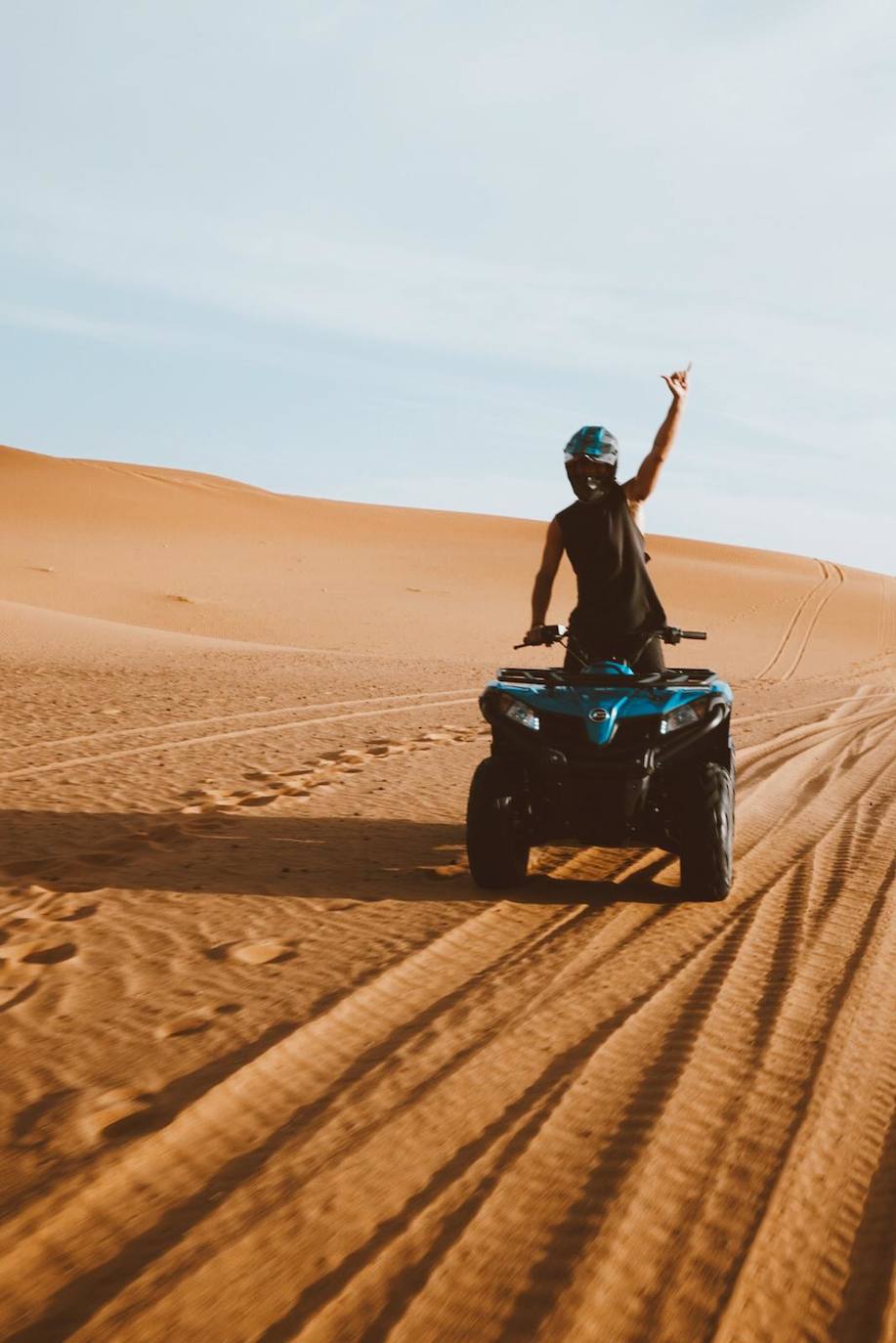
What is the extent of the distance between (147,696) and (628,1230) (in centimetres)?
1144

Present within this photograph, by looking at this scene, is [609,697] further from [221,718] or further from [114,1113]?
[221,718]

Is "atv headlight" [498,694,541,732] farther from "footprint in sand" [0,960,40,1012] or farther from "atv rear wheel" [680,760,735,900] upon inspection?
"footprint in sand" [0,960,40,1012]

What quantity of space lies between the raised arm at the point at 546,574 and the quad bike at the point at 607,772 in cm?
36

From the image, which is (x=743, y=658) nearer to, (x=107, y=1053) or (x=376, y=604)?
(x=376, y=604)

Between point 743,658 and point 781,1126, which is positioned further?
point 743,658

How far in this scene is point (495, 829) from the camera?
17.6 ft

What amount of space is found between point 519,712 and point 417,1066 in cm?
224

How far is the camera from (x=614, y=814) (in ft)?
17.2

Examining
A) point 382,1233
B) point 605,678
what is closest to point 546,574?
point 605,678

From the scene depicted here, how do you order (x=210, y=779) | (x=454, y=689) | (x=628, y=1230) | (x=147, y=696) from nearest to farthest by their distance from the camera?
(x=628, y=1230) < (x=210, y=779) < (x=147, y=696) < (x=454, y=689)

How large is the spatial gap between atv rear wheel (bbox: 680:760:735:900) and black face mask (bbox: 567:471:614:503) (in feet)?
4.19

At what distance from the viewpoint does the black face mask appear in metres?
5.33

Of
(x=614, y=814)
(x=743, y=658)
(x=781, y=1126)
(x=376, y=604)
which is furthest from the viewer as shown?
(x=376, y=604)

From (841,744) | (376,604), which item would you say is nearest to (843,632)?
(376,604)
